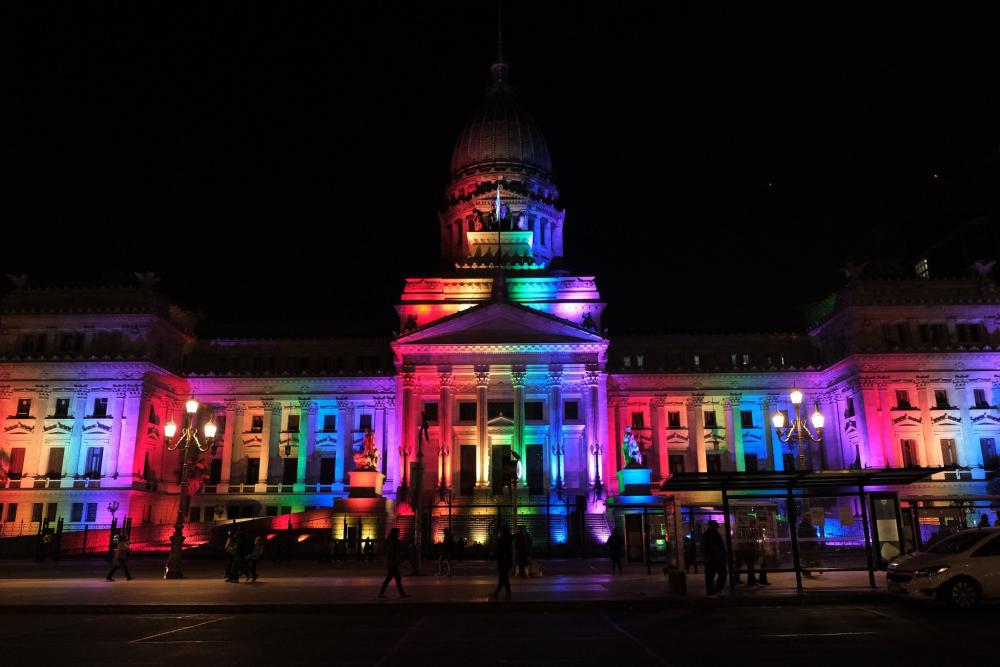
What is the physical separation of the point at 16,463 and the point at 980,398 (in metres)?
74.5

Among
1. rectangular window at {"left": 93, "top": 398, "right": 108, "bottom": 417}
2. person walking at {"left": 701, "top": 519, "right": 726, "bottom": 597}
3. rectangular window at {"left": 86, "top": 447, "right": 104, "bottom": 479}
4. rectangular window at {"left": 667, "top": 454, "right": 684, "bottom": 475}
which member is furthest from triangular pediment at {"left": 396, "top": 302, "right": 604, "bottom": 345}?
person walking at {"left": 701, "top": 519, "right": 726, "bottom": 597}

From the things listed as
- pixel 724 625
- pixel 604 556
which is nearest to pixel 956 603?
pixel 724 625

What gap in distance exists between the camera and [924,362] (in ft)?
195

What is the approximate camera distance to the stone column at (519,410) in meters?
57.0

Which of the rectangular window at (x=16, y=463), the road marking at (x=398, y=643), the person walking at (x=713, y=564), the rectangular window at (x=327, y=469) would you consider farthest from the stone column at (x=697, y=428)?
the rectangular window at (x=16, y=463)

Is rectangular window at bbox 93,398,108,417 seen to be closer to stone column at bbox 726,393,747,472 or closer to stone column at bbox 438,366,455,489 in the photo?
stone column at bbox 438,366,455,489

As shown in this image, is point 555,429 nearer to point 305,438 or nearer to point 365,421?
point 365,421

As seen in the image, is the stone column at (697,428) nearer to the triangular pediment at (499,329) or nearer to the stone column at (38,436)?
the triangular pediment at (499,329)

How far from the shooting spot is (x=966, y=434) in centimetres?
5809

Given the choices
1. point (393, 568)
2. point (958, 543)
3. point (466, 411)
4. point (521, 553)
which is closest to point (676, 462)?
point (466, 411)

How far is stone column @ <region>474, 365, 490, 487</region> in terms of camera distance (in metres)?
55.8

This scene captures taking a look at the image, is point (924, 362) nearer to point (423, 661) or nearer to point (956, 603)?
point (956, 603)

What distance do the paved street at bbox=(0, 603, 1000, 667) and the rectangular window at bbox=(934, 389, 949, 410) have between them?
153ft

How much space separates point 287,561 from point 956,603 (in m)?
31.2
